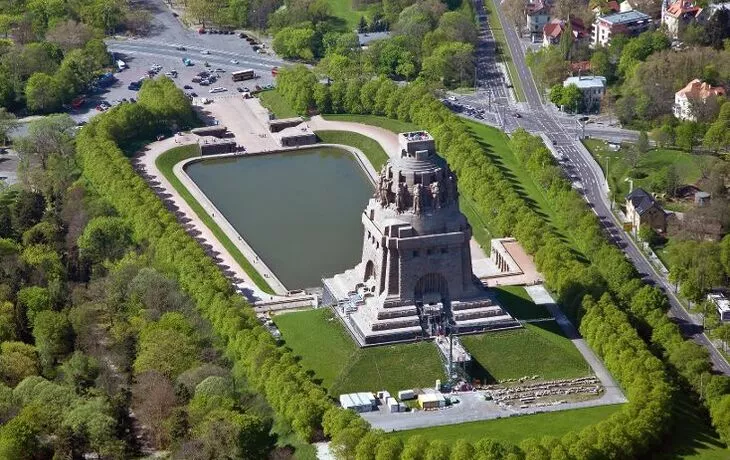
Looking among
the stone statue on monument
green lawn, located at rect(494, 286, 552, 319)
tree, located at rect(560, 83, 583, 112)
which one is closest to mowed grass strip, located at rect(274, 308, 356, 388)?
the stone statue on monument

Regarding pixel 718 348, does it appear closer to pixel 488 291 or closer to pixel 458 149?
→ pixel 488 291

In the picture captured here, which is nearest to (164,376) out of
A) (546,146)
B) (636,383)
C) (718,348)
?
(636,383)

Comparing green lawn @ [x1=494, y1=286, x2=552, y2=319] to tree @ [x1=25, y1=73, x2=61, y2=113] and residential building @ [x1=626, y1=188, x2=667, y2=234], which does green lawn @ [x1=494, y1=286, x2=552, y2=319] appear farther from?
tree @ [x1=25, y1=73, x2=61, y2=113]

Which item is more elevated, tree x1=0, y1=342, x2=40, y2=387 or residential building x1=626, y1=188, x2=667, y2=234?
tree x1=0, y1=342, x2=40, y2=387

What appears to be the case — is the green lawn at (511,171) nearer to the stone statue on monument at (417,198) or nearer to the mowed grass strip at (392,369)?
the stone statue on monument at (417,198)

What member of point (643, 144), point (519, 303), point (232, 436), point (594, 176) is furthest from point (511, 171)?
point (232, 436)

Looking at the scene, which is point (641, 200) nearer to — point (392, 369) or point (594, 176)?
point (594, 176)

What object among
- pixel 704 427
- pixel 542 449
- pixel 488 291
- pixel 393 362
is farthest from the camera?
pixel 488 291
